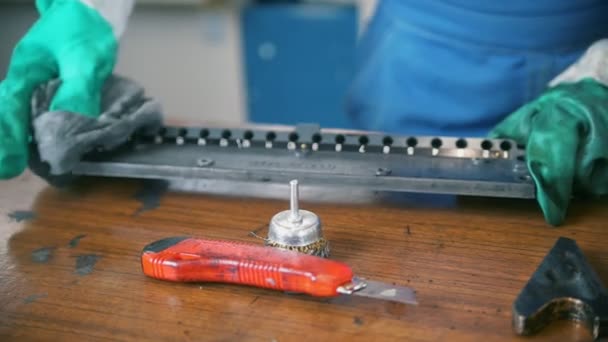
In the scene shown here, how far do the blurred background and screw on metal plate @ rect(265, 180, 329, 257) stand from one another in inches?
47.4

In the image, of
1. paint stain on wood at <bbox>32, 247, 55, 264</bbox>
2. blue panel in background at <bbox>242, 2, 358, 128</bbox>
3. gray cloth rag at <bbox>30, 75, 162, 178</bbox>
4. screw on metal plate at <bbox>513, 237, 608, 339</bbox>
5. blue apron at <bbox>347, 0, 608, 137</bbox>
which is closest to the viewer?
screw on metal plate at <bbox>513, 237, 608, 339</bbox>

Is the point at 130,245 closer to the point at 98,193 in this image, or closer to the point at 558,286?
the point at 98,193

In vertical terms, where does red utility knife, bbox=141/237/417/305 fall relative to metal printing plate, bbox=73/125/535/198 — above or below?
below

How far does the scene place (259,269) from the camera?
1.46 feet

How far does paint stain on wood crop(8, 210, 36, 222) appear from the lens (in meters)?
0.61

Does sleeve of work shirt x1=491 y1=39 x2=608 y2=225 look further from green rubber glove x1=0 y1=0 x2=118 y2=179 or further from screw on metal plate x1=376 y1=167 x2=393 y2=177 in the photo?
green rubber glove x1=0 y1=0 x2=118 y2=179

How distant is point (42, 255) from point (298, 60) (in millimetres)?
1274

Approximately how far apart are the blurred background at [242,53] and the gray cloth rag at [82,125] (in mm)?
1013

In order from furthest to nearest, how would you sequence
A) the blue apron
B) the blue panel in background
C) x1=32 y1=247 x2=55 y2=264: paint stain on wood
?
the blue panel in background, the blue apron, x1=32 y1=247 x2=55 y2=264: paint stain on wood

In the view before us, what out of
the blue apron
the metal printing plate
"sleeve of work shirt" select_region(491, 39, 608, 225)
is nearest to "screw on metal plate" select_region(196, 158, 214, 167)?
the metal printing plate

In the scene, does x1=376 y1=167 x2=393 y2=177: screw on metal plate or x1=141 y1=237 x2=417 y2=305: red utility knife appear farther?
x1=376 y1=167 x2=393 y2=177: screw on metal plate

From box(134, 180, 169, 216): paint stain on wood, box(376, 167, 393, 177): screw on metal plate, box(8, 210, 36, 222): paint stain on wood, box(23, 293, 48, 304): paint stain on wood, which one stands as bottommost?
box(23, 293, 48, 304): paint stain on wood

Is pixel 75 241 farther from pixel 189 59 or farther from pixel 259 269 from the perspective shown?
pixel 189 59

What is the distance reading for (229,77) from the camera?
1.83m
